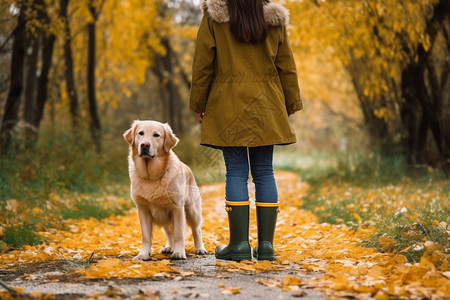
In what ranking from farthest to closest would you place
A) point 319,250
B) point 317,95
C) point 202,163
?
point 317,95
point 202,163
point 319,250

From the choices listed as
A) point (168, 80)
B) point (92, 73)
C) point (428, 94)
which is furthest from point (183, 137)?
point (428, 94)

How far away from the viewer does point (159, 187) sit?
4.20 meters

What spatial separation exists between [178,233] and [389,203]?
3.30 metres

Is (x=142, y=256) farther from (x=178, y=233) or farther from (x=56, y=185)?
(x=56, y=185)

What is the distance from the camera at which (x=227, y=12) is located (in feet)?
12.8

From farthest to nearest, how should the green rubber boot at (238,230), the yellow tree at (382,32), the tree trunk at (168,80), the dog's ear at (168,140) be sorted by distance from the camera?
the tree trunk at (168,80)
the yellow tree at (382,32)
the dog's ear at (168,140)
the green rubber boot at (238,230)

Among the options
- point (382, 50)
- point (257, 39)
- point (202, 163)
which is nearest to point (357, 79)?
point (382, 50)

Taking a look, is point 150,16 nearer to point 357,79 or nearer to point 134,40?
point 134,40

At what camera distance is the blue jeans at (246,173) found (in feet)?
13.2

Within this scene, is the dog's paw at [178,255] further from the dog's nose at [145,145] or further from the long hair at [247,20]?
the long hair at [247,20]

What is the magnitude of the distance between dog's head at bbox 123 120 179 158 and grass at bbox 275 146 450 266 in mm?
1863

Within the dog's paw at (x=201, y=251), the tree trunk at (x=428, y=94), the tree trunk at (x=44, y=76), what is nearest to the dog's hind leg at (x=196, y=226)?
the dog's paw at (x=201, y=251)

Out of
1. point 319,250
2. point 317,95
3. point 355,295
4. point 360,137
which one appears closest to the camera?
point 355,295

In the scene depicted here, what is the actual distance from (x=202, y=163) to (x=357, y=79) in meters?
8.25
